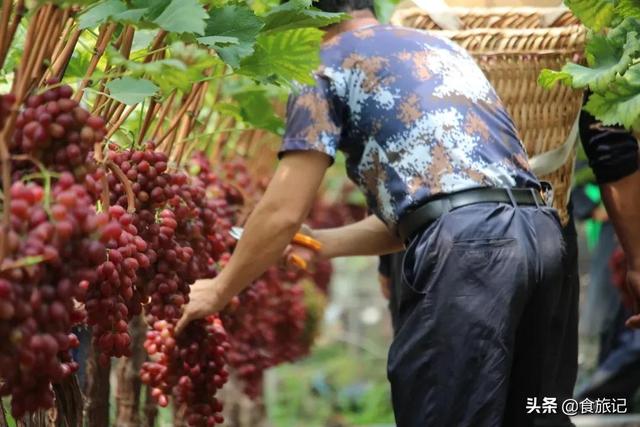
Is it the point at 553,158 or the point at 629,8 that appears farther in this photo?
the point at 553,158

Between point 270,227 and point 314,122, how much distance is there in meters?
0.26

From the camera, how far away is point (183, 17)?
171cm

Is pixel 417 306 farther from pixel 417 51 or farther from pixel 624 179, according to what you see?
pixel 624 179

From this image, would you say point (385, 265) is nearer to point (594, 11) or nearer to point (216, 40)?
point (594, 11)

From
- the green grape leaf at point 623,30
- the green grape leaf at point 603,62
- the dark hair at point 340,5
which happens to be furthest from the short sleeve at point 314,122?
the green grape leaf at point 623,30

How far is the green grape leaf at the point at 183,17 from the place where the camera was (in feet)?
5.58

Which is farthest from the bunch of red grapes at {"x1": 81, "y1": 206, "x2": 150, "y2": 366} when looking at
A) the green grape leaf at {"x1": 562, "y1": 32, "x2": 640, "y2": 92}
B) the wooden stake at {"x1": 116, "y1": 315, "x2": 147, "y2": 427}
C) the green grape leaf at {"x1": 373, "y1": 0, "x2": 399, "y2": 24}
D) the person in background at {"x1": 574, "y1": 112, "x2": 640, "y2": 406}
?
the person in background at {"x1": 574, "y1": 112, "x2": 640, "y2": 406}

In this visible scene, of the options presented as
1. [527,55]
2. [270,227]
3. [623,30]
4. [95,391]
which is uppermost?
[623,30]

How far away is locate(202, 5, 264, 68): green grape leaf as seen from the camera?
6.44 ft

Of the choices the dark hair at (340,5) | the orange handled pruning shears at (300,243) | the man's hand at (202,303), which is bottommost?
the orange handled pruning shears at (300,243)

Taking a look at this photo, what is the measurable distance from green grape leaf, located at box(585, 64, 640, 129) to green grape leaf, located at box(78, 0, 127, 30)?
97 cm

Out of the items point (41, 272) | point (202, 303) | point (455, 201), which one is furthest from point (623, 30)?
point (41, 272)

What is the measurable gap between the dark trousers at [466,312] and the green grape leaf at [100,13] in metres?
1.04

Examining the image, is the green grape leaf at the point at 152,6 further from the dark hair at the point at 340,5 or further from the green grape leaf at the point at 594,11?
the dark hair at the point at 340,5
